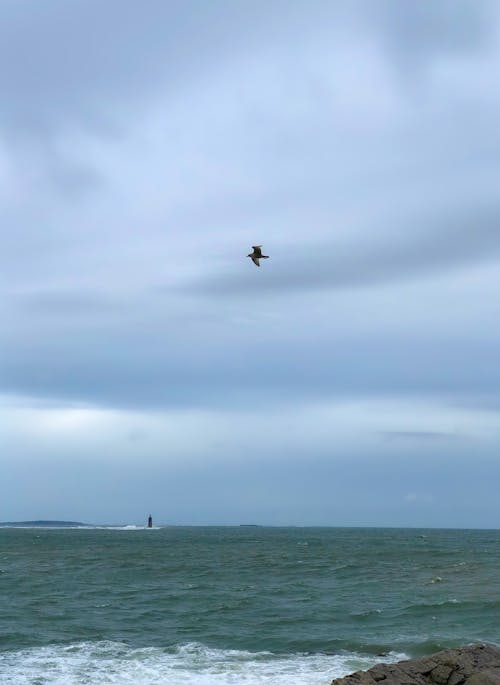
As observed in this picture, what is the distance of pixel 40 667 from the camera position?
78.8 ft

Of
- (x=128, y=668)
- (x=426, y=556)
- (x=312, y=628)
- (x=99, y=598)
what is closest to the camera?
(x=128, y=668)

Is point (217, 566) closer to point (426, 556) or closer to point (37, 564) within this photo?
point (37, 564)

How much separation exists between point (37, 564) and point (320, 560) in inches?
874

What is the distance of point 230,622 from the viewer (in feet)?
106

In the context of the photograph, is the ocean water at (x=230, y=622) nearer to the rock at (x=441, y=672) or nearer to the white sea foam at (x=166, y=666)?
the white sea foam at (x=166, y=666)

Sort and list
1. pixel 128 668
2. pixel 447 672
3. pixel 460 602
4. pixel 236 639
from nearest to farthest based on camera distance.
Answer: pixel 447 672 → pixel 128 668 → pixel 236 639 → pixel 460 602

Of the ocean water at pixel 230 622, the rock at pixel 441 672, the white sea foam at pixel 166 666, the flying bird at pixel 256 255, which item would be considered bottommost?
the white sea foam at pixel 166 666

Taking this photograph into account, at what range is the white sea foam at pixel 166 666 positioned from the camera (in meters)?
22.5

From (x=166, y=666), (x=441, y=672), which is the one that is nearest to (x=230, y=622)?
(x=166, y=666)

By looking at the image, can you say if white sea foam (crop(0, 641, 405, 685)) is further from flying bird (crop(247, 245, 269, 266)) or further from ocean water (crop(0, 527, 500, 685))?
flying bird (crop(247, 245, 269, 266))

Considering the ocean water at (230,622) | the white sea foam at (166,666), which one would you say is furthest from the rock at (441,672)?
the white sea foam at (166,666)

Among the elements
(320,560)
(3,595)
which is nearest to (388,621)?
(3,595)

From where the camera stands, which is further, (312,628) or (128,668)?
(312,628)

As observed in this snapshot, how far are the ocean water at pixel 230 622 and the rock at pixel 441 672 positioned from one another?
3427 mm
